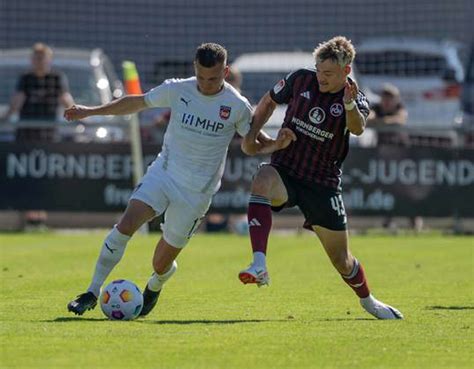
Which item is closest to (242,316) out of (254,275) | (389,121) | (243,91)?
(254,275)

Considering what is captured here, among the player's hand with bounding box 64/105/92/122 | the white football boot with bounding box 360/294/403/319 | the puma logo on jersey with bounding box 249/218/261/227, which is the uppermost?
the player's hand with bounding box 64/105/92/122

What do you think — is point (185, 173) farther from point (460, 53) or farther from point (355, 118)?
point (460, 53)

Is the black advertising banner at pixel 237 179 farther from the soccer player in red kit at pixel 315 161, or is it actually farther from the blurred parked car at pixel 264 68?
the soccer player in red kit at pixel 315 161

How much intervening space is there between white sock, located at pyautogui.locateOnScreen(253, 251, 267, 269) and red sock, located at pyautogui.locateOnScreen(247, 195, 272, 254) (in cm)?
7

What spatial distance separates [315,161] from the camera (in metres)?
9.83

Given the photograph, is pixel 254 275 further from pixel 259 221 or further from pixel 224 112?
pixel 224 112

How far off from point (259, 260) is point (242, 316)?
669 mm

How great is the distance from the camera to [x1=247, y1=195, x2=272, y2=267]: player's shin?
9.35 m

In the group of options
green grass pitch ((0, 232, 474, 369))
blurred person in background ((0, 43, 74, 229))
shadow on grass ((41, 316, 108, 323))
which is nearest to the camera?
green grass pitch ((0, 232, 474, 369))

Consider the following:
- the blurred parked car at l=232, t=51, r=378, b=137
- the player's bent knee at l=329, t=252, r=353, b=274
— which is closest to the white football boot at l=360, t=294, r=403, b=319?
the player's bent knee at l=329, t=252, r=353, b=274

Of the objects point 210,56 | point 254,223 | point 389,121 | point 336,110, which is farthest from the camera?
point 389,121

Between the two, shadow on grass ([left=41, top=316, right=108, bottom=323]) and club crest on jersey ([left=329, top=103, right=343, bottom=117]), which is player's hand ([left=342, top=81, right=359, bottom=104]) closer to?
club crest on jersey ([left=329, top=103, right=343, bottom=117])

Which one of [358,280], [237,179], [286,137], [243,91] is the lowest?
[237,179]

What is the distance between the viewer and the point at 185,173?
966 cm
